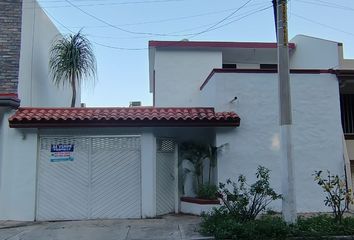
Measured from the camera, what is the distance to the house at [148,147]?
1211cm

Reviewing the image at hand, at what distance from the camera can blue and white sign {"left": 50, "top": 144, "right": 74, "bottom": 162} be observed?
12352 mm

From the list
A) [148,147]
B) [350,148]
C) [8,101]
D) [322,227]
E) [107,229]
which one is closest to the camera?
[322,227]

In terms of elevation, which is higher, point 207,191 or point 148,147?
point 148,147

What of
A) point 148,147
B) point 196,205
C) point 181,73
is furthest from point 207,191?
point 181,73

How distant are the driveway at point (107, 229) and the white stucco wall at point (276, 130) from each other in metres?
2.32

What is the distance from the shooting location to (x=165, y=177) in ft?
42.4

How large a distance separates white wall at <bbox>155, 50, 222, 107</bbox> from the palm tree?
131 inches

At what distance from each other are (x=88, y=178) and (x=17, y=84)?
373 centimetres

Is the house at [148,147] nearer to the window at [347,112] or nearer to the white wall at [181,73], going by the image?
the window at [347,112]

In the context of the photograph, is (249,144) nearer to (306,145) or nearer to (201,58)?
(306,145)

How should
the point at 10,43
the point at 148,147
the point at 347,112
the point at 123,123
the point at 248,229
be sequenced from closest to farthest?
the point at 248,229 < the point at 123,123 < the point at 148,147 < the point at 10,43 < the point at 347,112

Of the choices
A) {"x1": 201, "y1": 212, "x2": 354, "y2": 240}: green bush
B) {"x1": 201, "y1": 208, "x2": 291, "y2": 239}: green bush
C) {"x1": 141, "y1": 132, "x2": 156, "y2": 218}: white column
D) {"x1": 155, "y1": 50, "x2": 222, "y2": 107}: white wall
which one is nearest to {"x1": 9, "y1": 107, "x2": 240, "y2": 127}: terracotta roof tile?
{"x1": 141, "y1": 132, "x2": 156, "y2": 218}: white column

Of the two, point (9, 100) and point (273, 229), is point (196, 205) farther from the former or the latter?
point (9, 100)

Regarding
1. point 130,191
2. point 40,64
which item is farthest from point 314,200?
point 40,64
